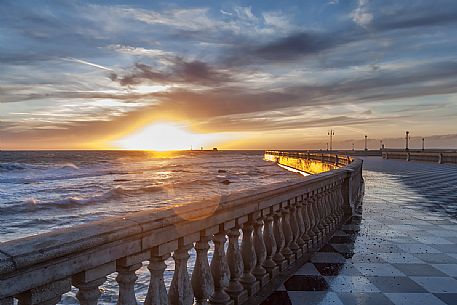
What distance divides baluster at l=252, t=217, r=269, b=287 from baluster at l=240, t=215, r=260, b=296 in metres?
0.12

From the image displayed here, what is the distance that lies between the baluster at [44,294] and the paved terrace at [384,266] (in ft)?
8.67

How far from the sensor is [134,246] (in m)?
2.33

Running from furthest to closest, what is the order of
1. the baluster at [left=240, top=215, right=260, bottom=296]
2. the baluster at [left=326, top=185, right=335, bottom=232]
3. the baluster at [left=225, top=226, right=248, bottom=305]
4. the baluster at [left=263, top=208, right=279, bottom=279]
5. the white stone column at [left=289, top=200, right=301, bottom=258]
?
1. the baluster at [left=326, top=185, right=335, bottom=232]
2. the white stone column at [left=289, top=200, right=301, bottom=258]
3. the baluster at [left=263, top=208, right=279, bottom=279]
4. the baluster at [left=240, top=215, right=260, bottom=296]
5. the baluster at [left=225, top=226, right=248, bottom=305]

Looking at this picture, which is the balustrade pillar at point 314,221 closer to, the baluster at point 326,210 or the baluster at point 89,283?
the baluster at point 326,210

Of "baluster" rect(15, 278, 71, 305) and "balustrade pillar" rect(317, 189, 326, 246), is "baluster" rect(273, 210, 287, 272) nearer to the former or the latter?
"balustrade pillar" rect(317, 189, 326, 246)

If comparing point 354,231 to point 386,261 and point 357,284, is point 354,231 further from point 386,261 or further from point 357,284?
point 357,284

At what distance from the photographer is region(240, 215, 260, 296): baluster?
3916 mm

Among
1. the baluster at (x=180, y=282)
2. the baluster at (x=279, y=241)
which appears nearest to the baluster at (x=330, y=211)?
the baluster at (x=279, y=241)

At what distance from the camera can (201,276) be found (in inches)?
124

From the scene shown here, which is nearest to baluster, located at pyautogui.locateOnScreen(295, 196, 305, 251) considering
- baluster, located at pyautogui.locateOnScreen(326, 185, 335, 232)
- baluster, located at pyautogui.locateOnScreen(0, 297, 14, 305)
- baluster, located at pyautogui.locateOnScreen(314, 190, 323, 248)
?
baluster, located at pyautogui.locateOnScreen(314, 190, 323, 248)

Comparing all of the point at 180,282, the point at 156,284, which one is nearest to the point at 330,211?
the point at 180,282

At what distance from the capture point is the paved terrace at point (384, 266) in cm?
423

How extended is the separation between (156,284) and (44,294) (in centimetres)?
89

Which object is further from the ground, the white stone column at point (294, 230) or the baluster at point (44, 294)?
the baluster at point (44, 294)
